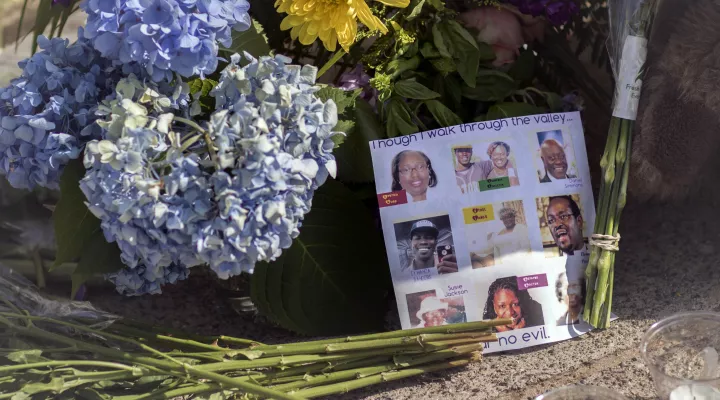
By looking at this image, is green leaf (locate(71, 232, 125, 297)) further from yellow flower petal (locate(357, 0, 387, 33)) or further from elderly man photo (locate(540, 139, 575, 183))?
elderly man photo (locate(540, 139, 575, 183))

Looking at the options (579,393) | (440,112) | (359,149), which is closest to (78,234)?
(359,149)

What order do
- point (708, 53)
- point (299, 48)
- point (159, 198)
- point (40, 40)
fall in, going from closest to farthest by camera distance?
point (159, 198) < point (40, 40) < point (708, 53) < point (299, 48)

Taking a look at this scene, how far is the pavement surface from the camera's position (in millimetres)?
828

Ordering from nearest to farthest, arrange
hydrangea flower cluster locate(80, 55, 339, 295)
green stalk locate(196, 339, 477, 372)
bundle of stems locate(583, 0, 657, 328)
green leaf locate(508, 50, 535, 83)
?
hydrangea flower cluster locate(80, 55, 339, 295)
green stalk locate(196, 339, 477, 372)
bundle of stems locate(583, 0, 657, 328)
green leaf locate(508, 50, 535, 83)

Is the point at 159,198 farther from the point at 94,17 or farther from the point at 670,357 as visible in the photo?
the point at 670,357

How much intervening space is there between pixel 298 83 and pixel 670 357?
20.0 inches

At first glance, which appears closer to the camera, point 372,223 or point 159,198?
point 159,198

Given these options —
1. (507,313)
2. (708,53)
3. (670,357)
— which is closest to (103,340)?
(507,313)

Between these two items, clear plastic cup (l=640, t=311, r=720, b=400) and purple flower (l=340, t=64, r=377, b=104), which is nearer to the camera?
clear plastic cup (l=640, t=311, r=720, b=400)

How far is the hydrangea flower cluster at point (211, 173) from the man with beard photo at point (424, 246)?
20cm

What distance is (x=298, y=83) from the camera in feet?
2.45

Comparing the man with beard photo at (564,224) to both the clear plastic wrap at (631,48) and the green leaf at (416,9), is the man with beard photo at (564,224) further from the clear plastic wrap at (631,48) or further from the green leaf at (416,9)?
the green leaf at (416,9)

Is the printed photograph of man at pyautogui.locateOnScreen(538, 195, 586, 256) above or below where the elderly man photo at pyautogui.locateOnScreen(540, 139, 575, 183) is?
below

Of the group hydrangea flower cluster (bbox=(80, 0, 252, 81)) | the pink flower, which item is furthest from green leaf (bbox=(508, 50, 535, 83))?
hydrangea flower cluster (bbox=(80, 0, 252, 81))
